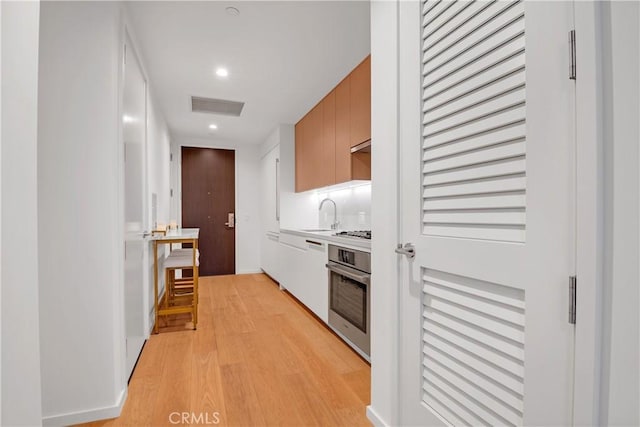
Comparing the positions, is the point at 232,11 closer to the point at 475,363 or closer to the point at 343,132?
the point at 343,132

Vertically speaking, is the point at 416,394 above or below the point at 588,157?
below

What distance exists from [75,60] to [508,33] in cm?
193

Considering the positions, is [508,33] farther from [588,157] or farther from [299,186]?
[299,186]

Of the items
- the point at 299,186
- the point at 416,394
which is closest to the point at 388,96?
the point at 416,394

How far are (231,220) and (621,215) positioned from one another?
214 inches

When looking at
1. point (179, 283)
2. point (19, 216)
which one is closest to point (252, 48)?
point (19, 216)

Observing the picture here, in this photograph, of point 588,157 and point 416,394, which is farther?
point 416,394

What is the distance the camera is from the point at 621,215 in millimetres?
662

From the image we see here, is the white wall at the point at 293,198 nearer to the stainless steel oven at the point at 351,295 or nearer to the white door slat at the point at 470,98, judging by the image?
the stainless steel oven at the point at 351,295

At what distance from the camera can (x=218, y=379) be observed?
2.07 meters

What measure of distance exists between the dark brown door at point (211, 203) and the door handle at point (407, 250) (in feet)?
15.4

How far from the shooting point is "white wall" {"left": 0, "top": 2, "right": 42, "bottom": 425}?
25.8 inches

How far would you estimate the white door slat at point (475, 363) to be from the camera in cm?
90

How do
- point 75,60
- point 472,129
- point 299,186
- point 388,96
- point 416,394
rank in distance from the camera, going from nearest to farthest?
point 472,129
point 416,394
point 388,96
point 75,60
point 299,186
